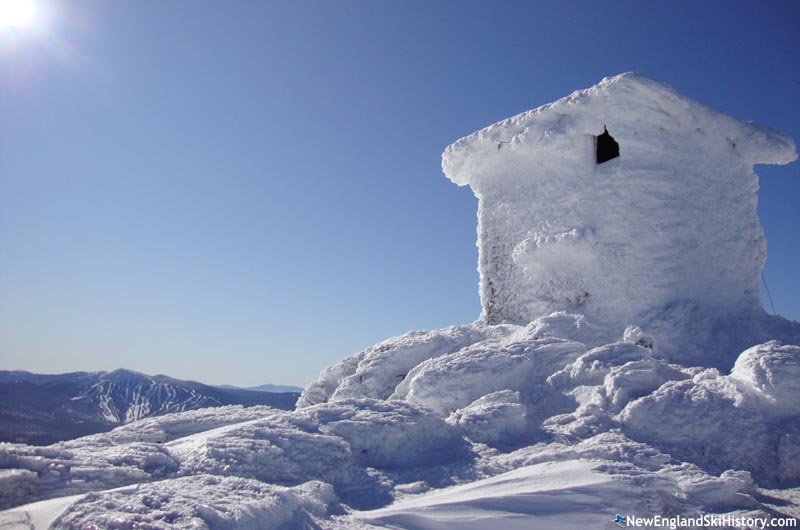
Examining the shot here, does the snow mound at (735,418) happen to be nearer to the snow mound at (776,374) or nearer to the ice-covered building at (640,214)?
the snow mound at (776,374)

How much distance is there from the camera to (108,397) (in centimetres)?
9250

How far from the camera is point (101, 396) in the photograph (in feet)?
305

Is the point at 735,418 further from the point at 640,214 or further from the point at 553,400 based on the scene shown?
the point at 640,214

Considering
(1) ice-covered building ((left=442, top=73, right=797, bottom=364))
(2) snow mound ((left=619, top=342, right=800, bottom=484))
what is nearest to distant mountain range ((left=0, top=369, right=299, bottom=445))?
(1) ice-covered building ((left=442, top=73, right=797, bottom=364))

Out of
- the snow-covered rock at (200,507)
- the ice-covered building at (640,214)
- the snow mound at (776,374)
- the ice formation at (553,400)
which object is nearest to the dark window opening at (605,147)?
the ice-covered building at (640,214)

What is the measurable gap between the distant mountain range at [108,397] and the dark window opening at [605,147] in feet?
209

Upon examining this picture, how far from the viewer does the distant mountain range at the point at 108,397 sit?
229ft

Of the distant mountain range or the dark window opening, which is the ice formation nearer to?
the dark window opening

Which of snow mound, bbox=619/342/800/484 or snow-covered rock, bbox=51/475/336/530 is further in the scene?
snow mound, bbox=619/342/800/484

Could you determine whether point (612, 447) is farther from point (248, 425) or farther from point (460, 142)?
point (460, 142)

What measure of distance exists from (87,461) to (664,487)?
13.3 ft

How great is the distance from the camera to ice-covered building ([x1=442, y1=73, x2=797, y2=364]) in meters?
7.62

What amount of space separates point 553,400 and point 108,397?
105859 mm

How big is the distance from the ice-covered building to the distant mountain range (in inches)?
2482
